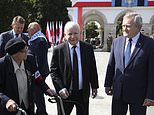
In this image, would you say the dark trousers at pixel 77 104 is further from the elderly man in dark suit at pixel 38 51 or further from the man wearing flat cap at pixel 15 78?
the elderly man in dark suit at pixel 38 51

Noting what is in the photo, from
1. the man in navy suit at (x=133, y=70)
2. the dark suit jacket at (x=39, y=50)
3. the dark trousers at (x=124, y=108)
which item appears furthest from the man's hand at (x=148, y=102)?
the dark suit jacket at (x=39, y=50)

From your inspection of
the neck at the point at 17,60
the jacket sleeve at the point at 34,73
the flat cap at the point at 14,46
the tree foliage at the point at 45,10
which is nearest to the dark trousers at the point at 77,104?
the jacket sleeve at the point at 34,73

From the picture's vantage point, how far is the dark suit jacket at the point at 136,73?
452 centimetres

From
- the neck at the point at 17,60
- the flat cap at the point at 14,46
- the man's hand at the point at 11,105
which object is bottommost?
the man's hand at the point at 11,105

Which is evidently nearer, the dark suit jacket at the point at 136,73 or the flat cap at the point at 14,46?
the flat cap at the point at 14,46

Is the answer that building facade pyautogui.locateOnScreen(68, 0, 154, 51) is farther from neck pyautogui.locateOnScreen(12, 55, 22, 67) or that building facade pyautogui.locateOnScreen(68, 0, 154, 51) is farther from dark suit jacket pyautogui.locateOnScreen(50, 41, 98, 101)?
neck pyautogui.locateOnScreen(12, 55, 22, 67)

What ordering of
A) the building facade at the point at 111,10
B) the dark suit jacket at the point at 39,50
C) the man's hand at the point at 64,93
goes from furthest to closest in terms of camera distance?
the building facade at the point at 111,10 → the dark suit jacket at the point at 39,50 → the man's hand at the point at 64,93

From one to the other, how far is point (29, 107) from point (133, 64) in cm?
148

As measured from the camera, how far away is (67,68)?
15.7 ft

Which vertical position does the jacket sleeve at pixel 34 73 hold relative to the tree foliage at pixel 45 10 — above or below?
above

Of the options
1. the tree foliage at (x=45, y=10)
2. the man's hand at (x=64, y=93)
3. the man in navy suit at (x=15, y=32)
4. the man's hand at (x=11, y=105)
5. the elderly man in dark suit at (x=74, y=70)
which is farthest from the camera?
the tree foliage at (x=45, y=10)

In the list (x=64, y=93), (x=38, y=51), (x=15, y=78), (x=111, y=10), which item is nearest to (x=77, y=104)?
(x=64, y=93)

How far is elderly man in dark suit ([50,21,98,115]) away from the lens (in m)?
4.75

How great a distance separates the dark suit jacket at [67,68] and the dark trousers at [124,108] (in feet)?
1.34
